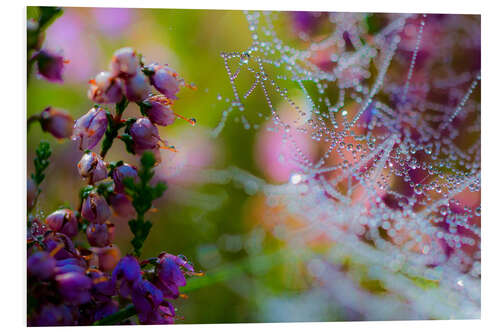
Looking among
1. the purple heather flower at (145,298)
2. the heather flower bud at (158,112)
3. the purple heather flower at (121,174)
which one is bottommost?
the purple heather flower at (145,298)

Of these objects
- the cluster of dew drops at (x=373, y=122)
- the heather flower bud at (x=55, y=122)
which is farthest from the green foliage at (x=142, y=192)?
the cluster of dew drops at (x=373, y=122)

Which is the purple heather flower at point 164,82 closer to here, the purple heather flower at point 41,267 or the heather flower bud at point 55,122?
the heather flower bud at point 55,122

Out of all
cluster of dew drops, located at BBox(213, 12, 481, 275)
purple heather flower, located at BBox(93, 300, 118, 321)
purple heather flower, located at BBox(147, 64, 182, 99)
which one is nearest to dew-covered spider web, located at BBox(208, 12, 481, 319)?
cluster of dew drops, located at BBox(213, 12, 481, 275)

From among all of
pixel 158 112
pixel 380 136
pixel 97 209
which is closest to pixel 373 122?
pixel 380 136

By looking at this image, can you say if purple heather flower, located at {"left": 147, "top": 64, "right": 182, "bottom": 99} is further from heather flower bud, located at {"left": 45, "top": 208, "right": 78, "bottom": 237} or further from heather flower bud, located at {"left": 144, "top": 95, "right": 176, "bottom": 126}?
heather flower bud, located at {"left": 45, "top": 208, "right": 78, "bottom": 237}

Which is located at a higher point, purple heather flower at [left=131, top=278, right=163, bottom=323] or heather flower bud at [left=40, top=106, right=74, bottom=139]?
heather flower bud at [left=40, top=106, right=74, bottom=139]
